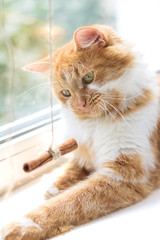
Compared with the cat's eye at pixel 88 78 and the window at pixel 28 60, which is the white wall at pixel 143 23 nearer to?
the window at pixel 28 60

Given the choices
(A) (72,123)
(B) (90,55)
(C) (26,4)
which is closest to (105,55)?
(B) (90,55)

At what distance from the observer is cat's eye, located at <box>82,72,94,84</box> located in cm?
126

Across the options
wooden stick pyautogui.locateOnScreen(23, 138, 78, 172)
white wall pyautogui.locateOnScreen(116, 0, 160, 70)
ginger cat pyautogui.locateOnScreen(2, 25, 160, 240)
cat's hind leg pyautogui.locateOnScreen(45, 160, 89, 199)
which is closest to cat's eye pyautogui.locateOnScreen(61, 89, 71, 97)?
ginger cat pyautogui.locateOnScreen(2, 25, 160, 240)

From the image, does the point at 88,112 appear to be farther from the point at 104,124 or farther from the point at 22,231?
the point at 22,231

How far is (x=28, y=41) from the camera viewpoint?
152 cm

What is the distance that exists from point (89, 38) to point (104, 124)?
363 millimetres

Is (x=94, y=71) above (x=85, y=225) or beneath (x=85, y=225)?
above

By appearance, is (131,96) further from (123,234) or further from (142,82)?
(123,234)

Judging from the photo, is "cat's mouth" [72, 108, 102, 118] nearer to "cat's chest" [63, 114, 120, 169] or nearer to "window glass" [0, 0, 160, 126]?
"cat's chest" [63, 114, 120, 169]

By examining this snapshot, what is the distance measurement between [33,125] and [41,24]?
0.50 meters

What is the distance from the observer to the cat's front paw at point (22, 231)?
109cm

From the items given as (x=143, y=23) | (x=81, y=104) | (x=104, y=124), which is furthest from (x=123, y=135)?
(x=143, y=23)

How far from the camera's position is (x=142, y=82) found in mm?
1360

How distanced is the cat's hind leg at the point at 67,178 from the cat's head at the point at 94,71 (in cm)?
31
